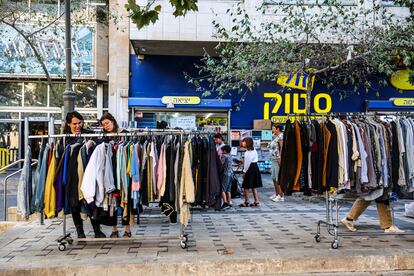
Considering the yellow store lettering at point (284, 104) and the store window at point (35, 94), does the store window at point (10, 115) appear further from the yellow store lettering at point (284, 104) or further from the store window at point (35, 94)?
the yellow store lettering at point (284, 104)

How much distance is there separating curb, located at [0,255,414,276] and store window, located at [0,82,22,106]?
50.0 feet

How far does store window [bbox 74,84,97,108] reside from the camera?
19562 millimetres

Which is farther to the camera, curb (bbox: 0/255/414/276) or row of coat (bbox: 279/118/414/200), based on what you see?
row of coat (bbox: 279/118/414/200)

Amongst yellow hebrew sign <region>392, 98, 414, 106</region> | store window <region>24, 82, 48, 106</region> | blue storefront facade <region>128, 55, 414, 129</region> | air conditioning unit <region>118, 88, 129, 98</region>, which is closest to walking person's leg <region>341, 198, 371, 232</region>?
blue storefront facade <region>128, 55, 414, 129</region>

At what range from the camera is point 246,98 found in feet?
62.1

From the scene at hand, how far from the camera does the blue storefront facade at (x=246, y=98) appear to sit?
18516mm

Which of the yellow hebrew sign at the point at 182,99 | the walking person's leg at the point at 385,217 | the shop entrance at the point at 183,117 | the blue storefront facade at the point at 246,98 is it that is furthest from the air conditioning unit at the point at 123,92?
the walking person's leg at the point at 385,217

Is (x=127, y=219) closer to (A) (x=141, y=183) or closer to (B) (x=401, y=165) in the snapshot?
(A) (x=141, y=183)

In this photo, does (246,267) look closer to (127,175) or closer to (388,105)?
(127,175)

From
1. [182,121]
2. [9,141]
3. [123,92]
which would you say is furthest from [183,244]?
[9,141]

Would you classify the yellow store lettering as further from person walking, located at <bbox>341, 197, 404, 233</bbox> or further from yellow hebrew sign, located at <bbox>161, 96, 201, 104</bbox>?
person walking, located at <bbox>341, 197, 404, 233</bbox>

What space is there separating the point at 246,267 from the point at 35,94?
52.9ft

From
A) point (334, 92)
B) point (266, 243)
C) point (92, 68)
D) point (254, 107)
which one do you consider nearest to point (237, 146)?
point (254, 107)

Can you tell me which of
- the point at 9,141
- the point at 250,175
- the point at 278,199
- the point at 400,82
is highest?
the point at 400,82
